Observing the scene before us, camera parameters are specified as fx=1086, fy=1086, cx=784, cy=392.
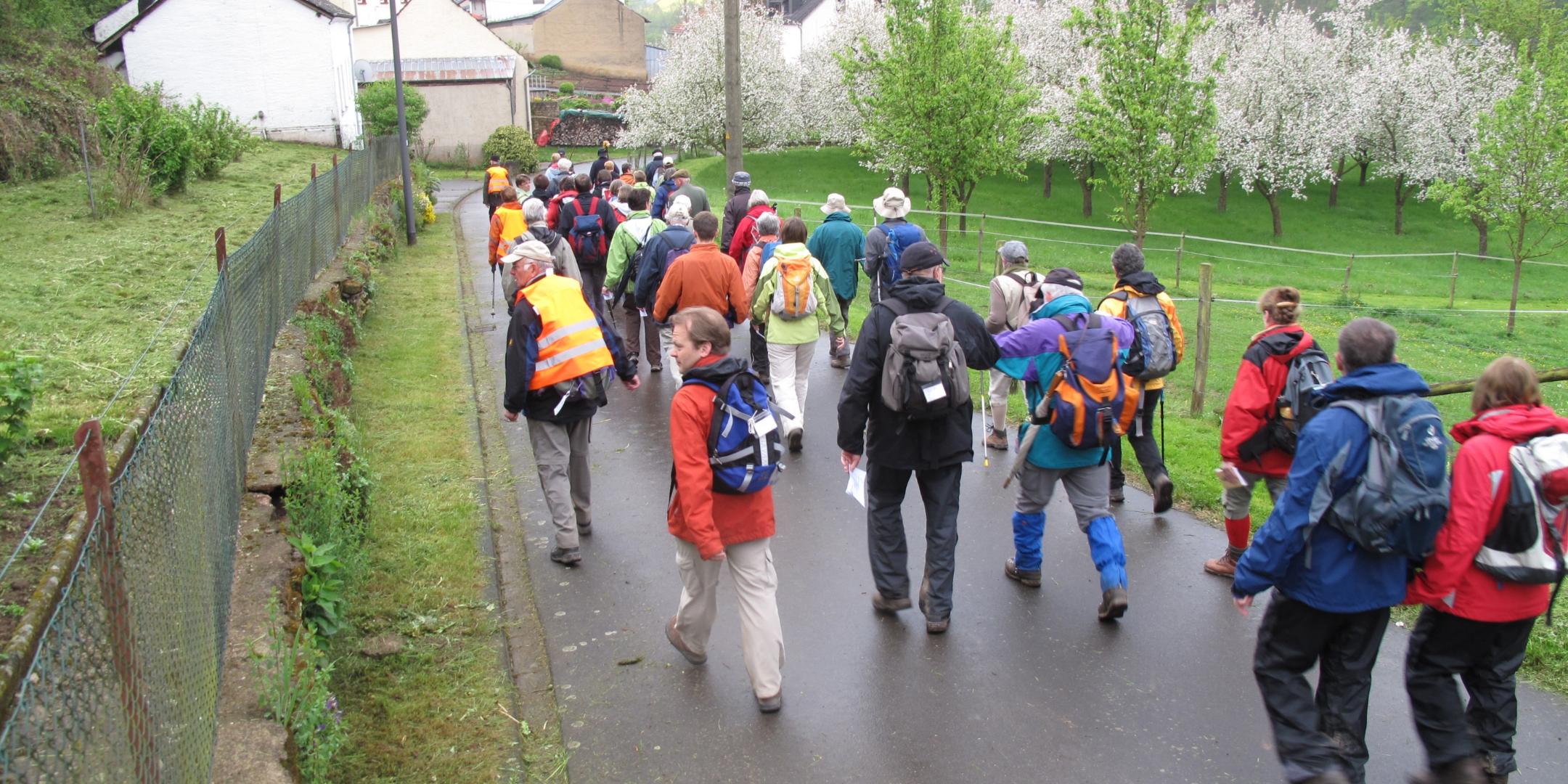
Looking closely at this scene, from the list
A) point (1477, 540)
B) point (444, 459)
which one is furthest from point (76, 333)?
point (1477, 540)

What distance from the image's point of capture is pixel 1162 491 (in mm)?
6816

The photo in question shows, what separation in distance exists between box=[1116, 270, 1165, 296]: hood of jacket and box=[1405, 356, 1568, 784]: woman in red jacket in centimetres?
265

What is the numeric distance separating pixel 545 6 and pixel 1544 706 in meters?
80.4

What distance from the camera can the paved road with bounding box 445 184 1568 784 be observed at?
441cm

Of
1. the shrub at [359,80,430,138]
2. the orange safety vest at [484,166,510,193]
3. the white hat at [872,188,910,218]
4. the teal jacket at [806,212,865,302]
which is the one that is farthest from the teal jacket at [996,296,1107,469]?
the shrub at [359,80,430,138]

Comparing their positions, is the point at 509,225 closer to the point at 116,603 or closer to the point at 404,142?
the point at 404,142

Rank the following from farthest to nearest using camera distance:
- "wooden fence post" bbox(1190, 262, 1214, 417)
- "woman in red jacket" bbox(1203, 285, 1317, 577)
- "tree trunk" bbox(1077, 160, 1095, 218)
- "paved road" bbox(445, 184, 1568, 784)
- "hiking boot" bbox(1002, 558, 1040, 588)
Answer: "tree trunk" bbox(1077, 160, 1095, 218) → "wooden fence post" bbox(1190, 262, 1214, 417) → "hiking boot" bbox(1002, 558, 1040, 588) → "woman in red jacket" bbox(1203, 285, 1317, 577) → "paved road" bbox(445, 184, 1568, 784)

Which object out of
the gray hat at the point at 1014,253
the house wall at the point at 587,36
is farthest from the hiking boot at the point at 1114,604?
the house wall at the point at 587,36

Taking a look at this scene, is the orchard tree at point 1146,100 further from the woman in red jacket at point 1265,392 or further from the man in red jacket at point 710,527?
the man in red jacket at point 710,527

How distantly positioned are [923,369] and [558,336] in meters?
2.20

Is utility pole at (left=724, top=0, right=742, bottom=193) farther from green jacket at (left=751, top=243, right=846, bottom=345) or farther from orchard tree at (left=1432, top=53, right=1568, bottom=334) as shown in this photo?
orchard tree at (left=1432, top=53, right=1568, bottom=334)

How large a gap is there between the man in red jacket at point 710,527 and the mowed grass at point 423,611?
3.29 ft

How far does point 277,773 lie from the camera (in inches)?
142

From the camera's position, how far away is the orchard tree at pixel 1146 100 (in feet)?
59.9
